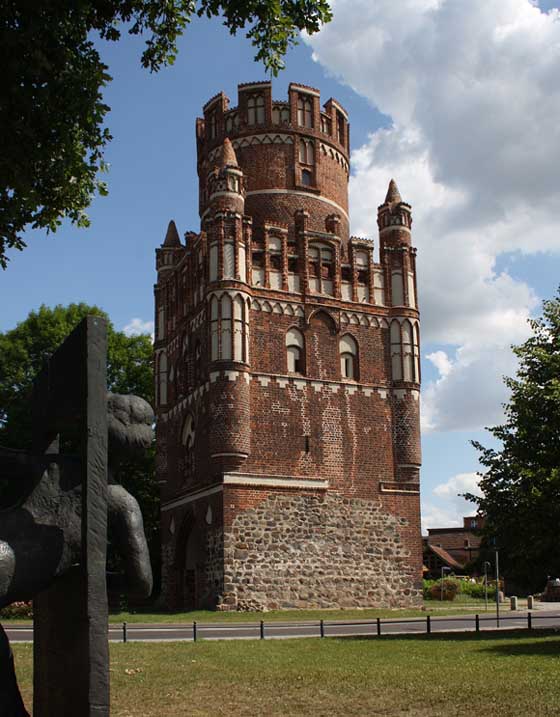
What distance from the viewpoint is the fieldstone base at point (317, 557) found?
33500 mm

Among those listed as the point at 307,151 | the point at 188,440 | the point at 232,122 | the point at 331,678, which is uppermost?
the point at 232,122

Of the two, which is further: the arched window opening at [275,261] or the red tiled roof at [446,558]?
the red tiled roof at [446,558]

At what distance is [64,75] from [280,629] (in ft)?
59.3

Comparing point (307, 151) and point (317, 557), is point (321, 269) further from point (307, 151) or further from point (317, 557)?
point (317, 557)

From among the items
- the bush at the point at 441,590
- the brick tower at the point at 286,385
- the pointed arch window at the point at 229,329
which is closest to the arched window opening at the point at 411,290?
the brick tower at the point at 286,385

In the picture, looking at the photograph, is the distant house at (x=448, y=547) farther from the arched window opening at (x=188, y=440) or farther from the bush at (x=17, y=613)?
the bush at (x=17, y=613)

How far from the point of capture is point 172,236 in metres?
43.8

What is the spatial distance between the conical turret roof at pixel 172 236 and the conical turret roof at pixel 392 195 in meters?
10.1

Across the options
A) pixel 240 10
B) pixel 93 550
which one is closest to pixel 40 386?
pixel 93 550

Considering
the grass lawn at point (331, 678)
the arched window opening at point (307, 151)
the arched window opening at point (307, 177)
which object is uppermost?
the arched window opening at point (307, 151)

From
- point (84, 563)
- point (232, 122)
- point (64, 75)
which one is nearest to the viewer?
point (84, 563)

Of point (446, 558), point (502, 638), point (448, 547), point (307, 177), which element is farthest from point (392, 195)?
point (448, 547)

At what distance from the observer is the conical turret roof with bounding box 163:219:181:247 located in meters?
43.7

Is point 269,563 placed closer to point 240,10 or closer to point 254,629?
point 254,629
